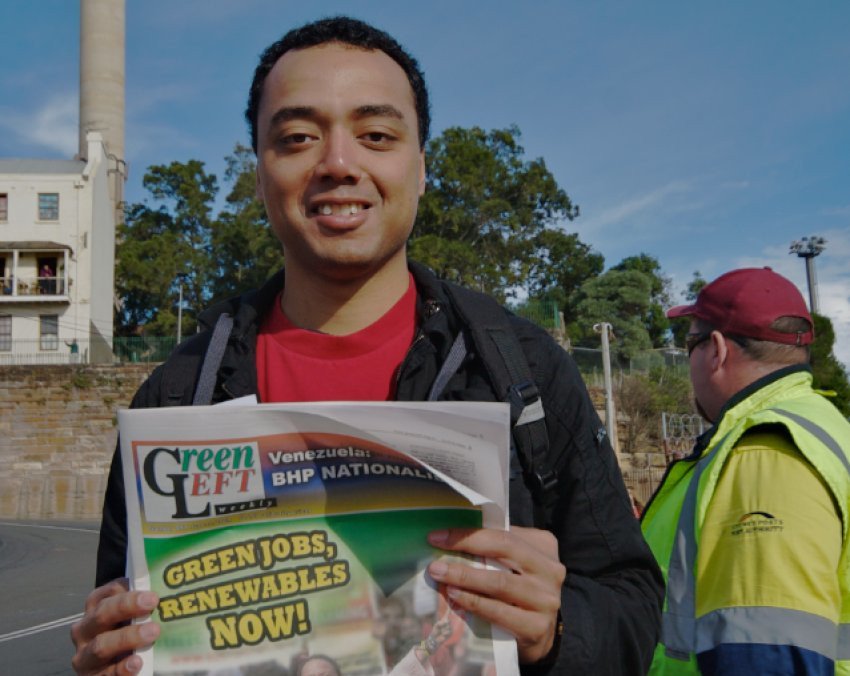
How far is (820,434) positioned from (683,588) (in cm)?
57

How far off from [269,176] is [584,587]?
1087mm

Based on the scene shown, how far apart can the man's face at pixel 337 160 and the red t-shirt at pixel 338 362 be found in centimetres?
15

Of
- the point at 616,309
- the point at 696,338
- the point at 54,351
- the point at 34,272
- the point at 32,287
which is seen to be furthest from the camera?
the point at 616,309

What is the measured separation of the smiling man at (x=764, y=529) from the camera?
2184mm

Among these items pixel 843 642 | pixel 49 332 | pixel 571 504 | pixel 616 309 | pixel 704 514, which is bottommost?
pixel 843 642

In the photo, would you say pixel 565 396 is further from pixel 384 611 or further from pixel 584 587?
pixel 384 611

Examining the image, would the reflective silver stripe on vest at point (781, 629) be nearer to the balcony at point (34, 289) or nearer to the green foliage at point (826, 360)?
the green foliage at point (826, 360)

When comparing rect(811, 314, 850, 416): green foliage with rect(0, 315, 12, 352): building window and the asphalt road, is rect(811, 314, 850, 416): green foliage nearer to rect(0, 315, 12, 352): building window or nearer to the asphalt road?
the asphalt road

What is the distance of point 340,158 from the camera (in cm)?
184

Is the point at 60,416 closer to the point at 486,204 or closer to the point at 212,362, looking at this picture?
the point at 486,204

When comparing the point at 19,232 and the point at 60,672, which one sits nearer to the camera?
the point at 60,672

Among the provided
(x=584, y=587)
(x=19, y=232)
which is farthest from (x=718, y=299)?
(x=19, y=232)

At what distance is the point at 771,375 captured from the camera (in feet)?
9.30

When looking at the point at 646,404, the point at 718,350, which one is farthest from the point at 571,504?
the point at 646,404
